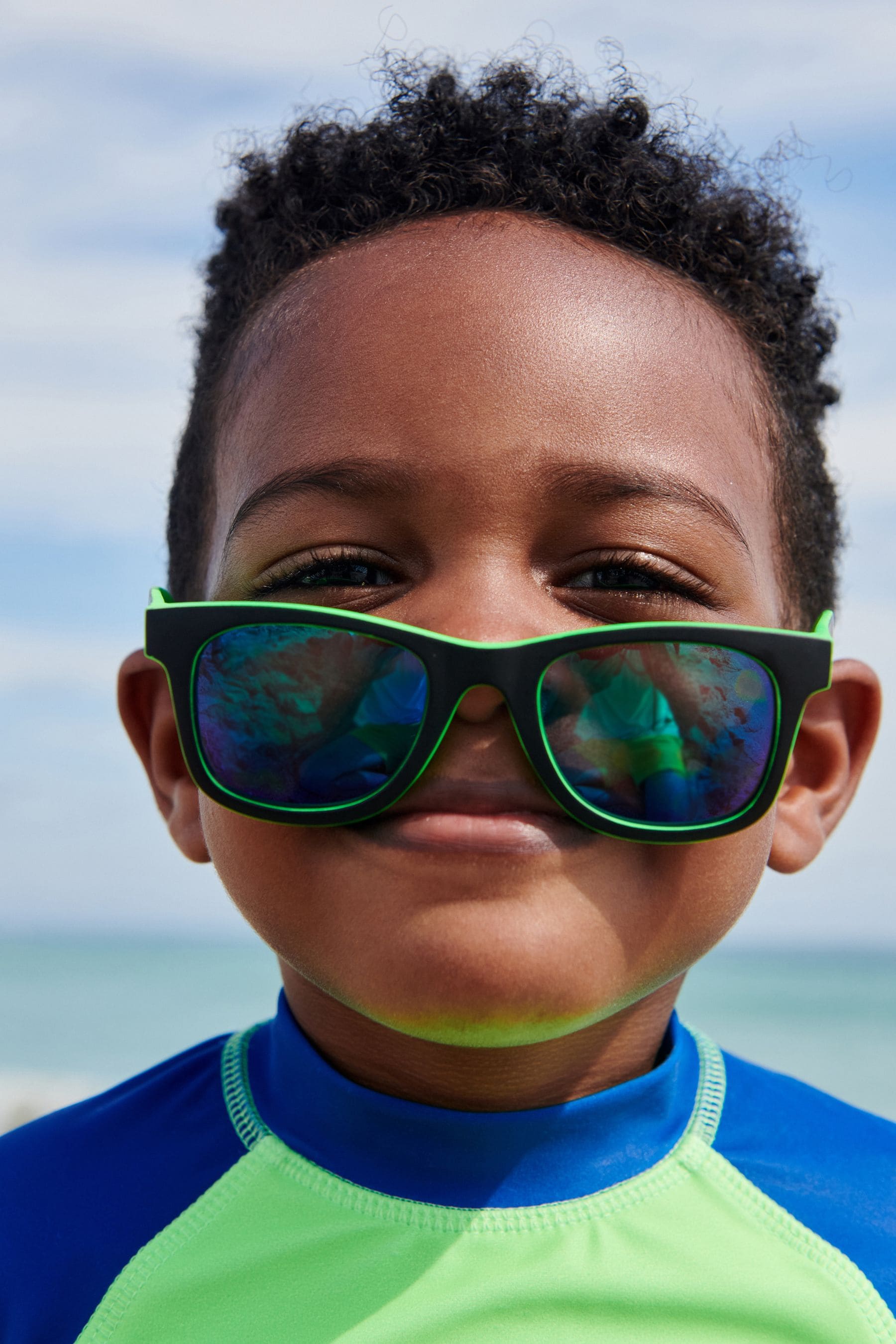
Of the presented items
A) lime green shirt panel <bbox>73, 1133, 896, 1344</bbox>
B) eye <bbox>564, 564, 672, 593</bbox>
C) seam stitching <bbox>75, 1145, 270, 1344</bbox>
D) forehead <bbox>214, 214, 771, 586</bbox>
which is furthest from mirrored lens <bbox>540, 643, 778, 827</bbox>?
seam stitching <bbox>75, 1145, 270, 1344</bbox>

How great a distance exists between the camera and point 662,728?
5.39 ft

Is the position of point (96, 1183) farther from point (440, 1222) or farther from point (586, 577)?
point (586, 577)

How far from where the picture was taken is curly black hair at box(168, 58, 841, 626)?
2.13 metres

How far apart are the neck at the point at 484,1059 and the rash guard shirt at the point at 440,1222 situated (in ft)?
0.17

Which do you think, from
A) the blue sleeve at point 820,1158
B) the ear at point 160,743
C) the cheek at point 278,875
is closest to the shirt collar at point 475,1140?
the blue sleeve at point 820,1158

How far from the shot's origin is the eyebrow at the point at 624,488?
1.69 metres

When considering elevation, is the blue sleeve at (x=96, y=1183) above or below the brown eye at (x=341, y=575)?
below

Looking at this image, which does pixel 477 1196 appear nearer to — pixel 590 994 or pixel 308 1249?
pixel 308 1249

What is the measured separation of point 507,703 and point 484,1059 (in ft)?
2.03

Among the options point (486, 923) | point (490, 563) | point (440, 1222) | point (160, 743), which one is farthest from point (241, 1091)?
point (490, 563)

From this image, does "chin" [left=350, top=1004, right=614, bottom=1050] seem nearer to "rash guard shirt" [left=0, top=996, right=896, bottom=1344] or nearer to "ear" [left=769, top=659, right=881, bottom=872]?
"rash guard shirt" [left=0, top=996, right=896, bottom=1344]

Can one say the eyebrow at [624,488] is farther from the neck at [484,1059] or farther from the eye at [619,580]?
the neck at [484,1059]

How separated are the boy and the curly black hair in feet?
0.09

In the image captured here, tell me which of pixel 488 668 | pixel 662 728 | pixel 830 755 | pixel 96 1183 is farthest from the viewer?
pixel 830 755
